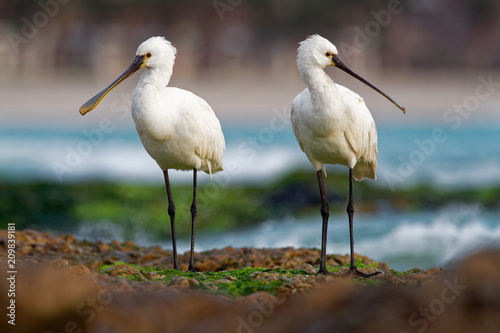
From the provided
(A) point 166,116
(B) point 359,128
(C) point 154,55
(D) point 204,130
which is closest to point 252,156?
(D) point 204,130

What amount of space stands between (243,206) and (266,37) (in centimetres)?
4460

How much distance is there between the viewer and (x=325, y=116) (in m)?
7.66

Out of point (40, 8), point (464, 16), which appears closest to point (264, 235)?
point (40, 8)

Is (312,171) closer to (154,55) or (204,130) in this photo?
(204,130)

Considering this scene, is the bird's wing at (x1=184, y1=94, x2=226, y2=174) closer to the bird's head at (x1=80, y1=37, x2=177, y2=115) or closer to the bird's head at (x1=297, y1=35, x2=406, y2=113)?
the bird's head at (x1=80, y1=37, x2=177, y2=115)

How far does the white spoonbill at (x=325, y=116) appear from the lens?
25.1 feet

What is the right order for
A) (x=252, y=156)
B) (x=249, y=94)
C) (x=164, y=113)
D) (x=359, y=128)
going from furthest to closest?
(x=249, y=94), (x=252, y=156), (x=164, y=113), (x=359, y=128)

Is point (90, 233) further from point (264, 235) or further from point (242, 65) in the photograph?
point (242, 65)

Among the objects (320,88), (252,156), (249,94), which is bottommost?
(320,88)

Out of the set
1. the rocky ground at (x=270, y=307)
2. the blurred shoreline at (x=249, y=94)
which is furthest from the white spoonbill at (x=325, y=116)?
the blurred shoreline at (x=249, y=94)

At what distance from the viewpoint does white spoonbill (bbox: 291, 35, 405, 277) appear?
765 cm

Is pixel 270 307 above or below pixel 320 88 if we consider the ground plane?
below

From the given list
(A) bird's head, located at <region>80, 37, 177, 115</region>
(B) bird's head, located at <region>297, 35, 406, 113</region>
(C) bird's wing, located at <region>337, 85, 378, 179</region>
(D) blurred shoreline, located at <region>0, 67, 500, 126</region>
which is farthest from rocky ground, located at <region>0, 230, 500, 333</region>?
(D) blurred shoreline, located at <region>0, 67, 500, 126</region>

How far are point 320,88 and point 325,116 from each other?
266 mm
